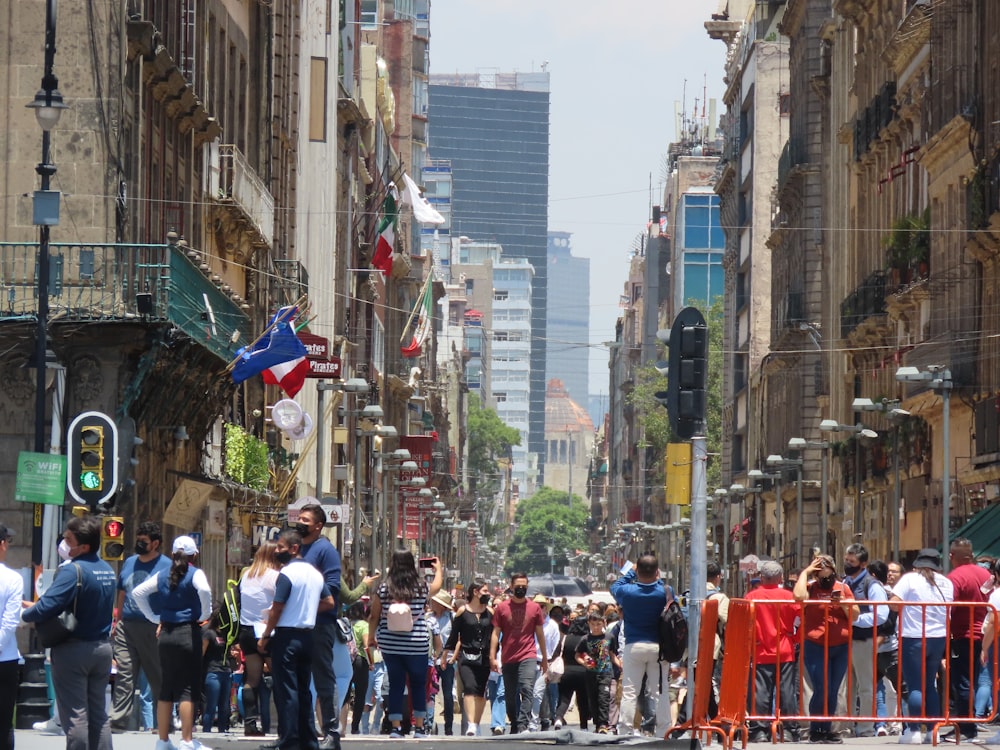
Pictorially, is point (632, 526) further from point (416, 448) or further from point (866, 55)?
point (866, 55)

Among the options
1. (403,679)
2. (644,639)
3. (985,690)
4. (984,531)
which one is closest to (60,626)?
(644,639)

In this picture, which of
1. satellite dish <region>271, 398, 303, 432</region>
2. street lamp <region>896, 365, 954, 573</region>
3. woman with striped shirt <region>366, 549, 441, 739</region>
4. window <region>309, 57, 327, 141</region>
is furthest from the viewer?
window <region>309, 57, 327, 141</region>

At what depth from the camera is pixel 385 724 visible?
22.5 meters

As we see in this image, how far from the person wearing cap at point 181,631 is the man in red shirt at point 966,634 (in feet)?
21.5

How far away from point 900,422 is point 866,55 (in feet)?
47.0

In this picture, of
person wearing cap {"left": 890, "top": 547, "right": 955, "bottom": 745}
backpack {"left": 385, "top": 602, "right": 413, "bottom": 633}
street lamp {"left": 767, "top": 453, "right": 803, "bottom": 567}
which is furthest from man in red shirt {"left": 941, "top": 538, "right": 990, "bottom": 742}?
street lamp {"left": 767, "top": 453, "right": 803, "bottom": 567}

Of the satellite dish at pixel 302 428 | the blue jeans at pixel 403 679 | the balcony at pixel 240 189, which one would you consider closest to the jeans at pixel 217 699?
the blue jeans at pixel 403 679

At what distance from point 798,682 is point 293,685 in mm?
4909

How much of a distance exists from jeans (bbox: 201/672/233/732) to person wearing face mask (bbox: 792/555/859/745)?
7.12m

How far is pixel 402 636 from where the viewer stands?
68.1 ft

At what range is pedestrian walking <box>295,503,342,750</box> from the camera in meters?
16.9

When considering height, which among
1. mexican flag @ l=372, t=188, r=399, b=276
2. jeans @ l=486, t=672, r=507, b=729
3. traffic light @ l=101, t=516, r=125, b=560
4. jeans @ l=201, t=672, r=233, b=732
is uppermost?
mexican flag @ l=372, t=188, r=399, b=276

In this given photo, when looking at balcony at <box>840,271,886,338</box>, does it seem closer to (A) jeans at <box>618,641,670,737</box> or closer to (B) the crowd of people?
(B) the crowd of people

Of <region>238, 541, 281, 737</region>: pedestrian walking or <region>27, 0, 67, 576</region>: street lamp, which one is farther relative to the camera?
<region>27, 0, 67, 576</region>: street lamp
